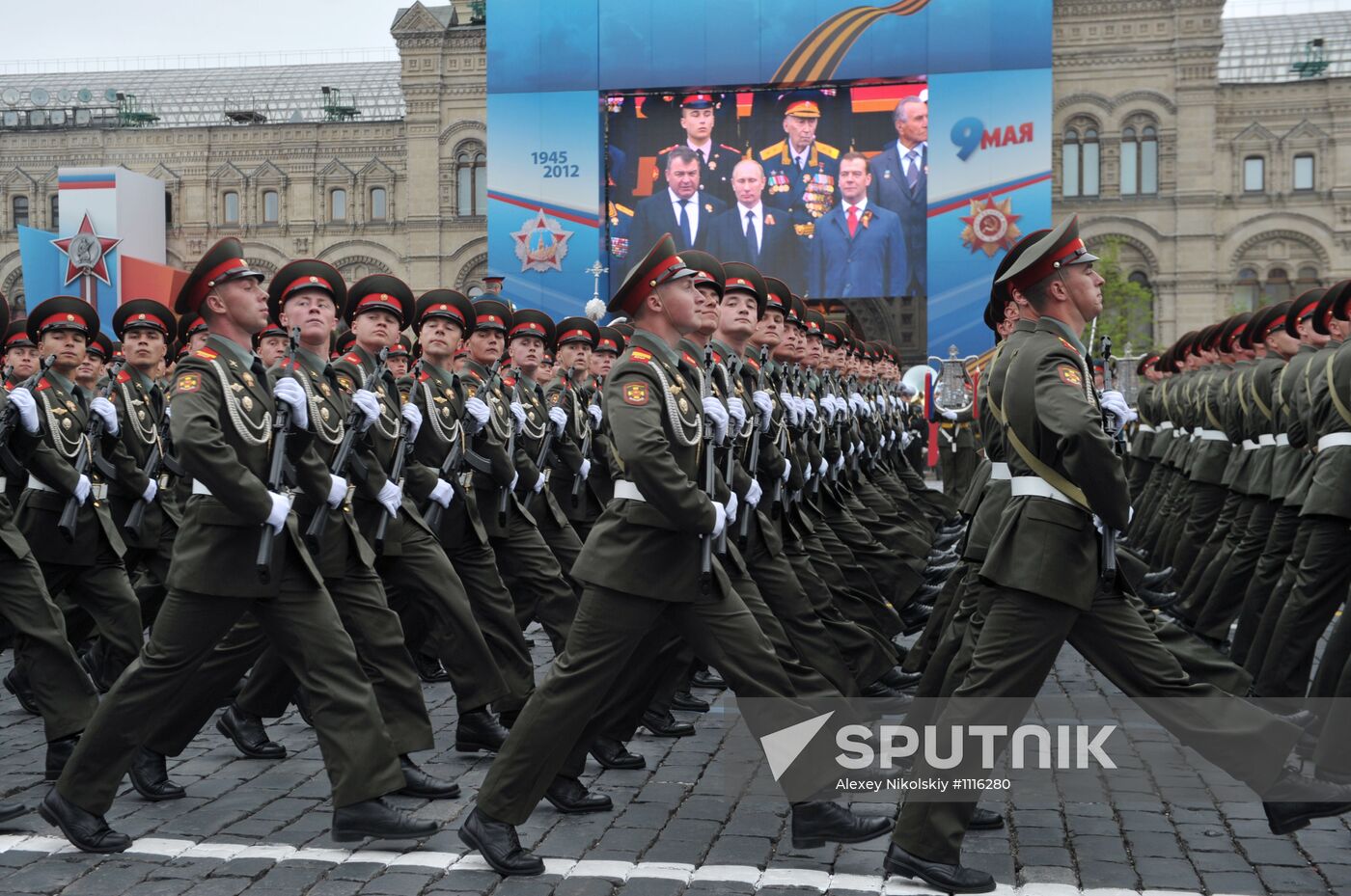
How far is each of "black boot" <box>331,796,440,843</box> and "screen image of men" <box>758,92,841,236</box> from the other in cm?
2967

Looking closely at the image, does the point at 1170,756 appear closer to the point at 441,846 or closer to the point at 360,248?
the point at 441,846

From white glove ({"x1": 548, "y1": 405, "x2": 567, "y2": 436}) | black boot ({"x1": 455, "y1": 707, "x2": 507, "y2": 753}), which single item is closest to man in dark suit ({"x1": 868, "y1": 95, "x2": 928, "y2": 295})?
white glove ({"x1": 548, "y1": 405, "x2": 567, "y2": 436})

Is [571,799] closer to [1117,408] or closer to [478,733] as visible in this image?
[478,733]

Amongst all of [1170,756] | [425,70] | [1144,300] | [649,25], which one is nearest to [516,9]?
[649,25]

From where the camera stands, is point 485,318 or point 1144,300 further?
point 1144,300

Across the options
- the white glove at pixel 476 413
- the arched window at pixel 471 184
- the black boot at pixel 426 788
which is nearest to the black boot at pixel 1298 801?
the black boot at pixel 426 788

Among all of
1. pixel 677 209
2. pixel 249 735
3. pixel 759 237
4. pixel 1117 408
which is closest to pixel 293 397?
pixel 249 735

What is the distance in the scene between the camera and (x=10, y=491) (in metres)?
7.16

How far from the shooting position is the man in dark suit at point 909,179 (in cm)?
3403

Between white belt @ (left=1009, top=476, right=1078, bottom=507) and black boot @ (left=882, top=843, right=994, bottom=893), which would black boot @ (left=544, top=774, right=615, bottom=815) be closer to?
black boot @ (left=882, top=843, right=994, bottom=893)

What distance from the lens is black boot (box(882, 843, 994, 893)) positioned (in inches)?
175

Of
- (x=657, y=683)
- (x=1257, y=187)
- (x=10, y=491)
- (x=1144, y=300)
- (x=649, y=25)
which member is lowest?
(x=657, y=683)

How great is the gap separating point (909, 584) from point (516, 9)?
2864 cm

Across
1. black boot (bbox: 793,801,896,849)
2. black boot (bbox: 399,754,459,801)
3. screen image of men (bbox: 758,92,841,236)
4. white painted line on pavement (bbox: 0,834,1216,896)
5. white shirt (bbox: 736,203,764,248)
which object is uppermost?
screen image of men (bbox: 758,92,841,236)
